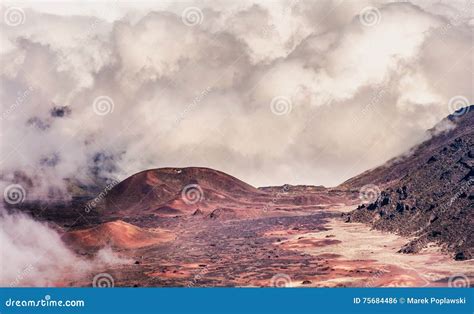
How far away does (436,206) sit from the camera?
67750mm

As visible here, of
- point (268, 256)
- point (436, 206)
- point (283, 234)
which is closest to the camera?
point (268, 256)

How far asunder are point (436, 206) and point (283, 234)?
19938 mm

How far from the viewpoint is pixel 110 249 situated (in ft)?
200

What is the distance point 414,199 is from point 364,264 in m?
29.9

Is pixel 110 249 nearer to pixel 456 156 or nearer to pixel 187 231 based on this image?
pixel 187 231

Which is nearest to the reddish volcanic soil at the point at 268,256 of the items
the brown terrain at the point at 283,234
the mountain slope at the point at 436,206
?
the brown terrain at the point at 283,234

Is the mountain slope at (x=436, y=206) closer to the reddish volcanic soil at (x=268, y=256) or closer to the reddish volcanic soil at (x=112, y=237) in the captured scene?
the reddish volcanic soil at (x=268, y=256)

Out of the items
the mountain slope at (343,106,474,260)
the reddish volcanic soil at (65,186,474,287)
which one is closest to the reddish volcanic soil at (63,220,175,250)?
the reddish volcanic soil at (65,186,474,287)

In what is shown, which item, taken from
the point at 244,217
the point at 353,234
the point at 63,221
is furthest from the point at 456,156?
the point at 63,221

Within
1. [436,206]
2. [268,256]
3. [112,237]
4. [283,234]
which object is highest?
[112,237]

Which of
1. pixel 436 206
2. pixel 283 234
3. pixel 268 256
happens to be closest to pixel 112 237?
pixel 268 256

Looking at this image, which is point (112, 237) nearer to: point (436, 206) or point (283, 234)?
point (283, 234)

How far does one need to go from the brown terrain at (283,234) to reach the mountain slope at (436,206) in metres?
0.20

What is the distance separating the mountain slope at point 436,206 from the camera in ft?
179
